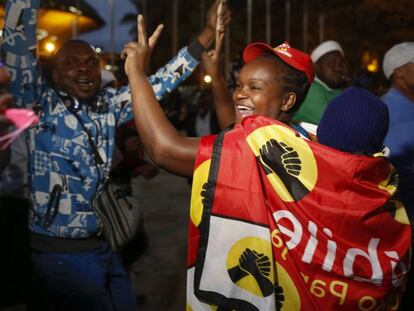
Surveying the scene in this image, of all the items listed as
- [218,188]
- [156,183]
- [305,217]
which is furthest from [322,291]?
[156,183]

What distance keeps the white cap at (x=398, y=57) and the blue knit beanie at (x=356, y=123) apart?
184 cm

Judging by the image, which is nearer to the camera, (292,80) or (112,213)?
(292,80)

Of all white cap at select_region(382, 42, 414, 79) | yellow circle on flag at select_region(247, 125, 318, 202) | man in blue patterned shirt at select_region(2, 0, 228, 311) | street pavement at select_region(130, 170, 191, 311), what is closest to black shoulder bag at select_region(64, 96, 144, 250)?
man in blue patterned shirt at select_region(2, 0, 228, 311)

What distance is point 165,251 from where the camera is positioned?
5.71 meters

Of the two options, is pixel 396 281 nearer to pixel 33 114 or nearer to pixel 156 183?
pixel 33 114

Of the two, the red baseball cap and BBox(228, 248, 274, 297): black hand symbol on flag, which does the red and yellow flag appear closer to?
BBox(228, 248, 274, 297): black hand symbol on flag

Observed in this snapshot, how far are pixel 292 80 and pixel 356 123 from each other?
0.47 m

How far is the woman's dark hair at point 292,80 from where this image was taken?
2.02 m

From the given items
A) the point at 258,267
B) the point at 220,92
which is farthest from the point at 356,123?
the point at 220,92

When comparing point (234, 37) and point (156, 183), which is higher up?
point (234, 37)

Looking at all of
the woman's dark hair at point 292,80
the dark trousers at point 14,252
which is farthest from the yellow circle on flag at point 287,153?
the dark trousers at point 14,252

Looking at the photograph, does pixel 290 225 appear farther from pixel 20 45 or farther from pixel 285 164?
pixel 20 45

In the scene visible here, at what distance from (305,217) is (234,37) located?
92.8ft

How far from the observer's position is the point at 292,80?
6.70 feet
